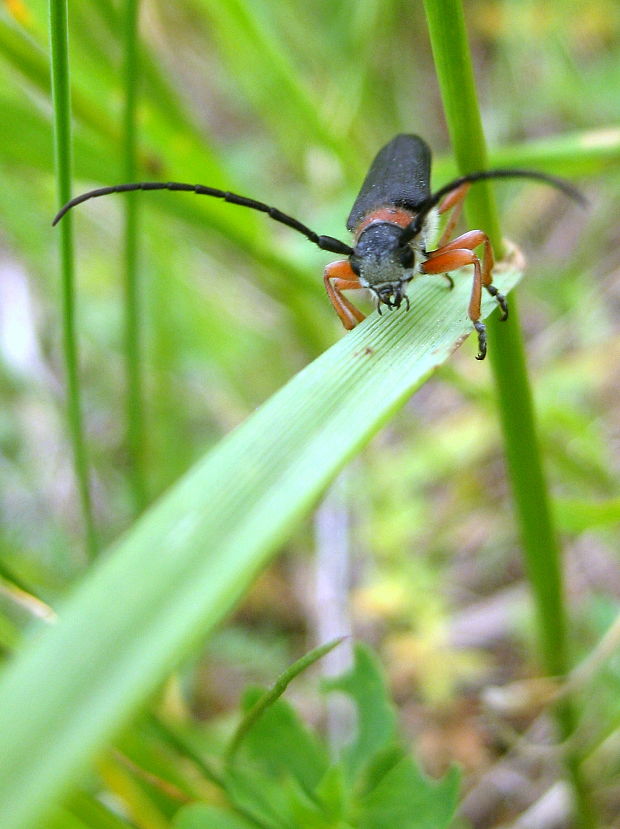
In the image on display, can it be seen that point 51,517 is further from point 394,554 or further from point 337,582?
point 394,554

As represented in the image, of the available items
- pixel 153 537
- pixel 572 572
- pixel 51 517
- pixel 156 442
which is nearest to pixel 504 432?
pixel 153 537

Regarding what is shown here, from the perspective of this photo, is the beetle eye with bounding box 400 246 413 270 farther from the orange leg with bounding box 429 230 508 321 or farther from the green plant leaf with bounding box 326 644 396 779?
the green plant leaf with bounding box 326 644 396 779

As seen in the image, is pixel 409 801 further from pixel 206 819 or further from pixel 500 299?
pixel 500 299

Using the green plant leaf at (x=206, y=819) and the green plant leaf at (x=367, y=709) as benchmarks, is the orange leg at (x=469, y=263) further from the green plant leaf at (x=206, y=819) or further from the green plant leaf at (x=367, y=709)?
the green plant leaf at (x=206, y=819)

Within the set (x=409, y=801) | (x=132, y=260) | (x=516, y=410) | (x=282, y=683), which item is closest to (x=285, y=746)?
(x=409, y=801)

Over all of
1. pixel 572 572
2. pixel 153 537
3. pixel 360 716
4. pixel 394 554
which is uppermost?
pixel 572 572
